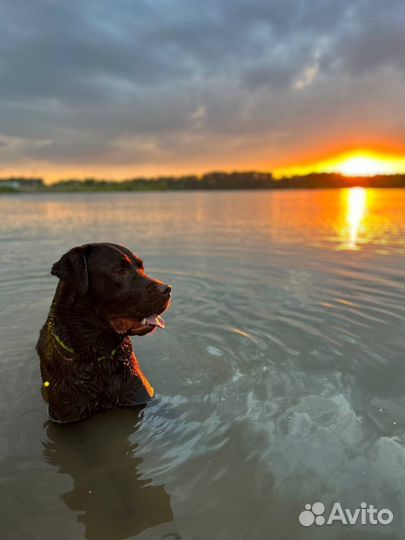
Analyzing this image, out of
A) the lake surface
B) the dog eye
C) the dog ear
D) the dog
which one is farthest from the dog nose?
the lake surface

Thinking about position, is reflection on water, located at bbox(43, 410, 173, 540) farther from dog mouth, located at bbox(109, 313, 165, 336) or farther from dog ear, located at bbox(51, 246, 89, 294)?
dog ear, located at bbox(51, 246, 89, 294)

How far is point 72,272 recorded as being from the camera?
422 cm

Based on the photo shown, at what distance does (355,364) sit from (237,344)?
75.7 inches

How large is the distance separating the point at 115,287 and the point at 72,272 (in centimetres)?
48

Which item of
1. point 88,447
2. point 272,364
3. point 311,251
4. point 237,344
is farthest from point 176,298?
point 311,251

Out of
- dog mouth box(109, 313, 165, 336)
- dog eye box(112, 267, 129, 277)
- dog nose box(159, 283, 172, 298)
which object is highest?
dog eye box(112, 267, 129, 277)

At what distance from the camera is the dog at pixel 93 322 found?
13.9 feet

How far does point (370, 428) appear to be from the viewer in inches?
175

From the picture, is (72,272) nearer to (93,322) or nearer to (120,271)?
(120,271)

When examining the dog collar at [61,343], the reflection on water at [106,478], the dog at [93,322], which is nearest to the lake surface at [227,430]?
the reflection on water at [106,478]

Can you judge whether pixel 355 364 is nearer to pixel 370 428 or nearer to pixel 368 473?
pixel 370 428

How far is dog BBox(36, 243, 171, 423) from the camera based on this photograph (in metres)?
4.25

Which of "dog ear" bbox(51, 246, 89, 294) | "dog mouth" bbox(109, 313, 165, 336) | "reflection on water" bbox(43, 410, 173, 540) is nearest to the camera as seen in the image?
"reflection on water" bbox(43, 410, 173, 540)

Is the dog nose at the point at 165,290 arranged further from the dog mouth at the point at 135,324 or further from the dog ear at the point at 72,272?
the dog ear at the point at 72,272
